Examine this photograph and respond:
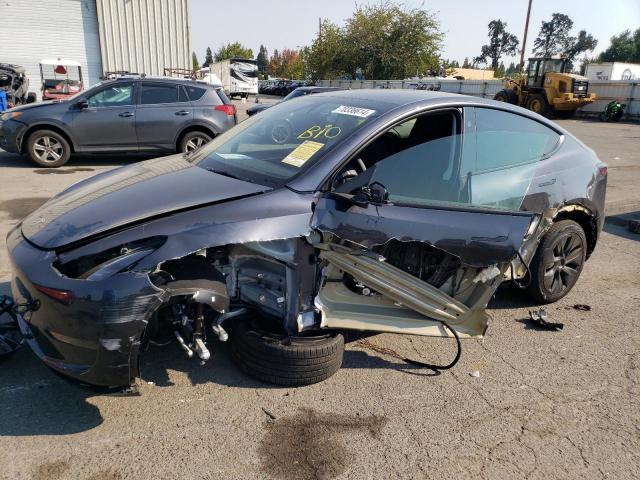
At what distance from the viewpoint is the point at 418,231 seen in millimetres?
2832

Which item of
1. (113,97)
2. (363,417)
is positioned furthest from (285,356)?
(113,97)

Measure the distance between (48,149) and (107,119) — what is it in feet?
3.98

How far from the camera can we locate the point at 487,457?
7.97ft

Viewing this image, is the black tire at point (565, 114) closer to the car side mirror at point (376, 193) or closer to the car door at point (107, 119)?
the car door at point (107, 119)

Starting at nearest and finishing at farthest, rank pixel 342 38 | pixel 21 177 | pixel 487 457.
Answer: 1. pixel 487 457
2. pixel 21 177
3. pixel 342 38

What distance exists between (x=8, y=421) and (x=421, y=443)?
2.13 m

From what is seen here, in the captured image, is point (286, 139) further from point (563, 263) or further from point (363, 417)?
point (563, 263)

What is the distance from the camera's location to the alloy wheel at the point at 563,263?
13.2ft

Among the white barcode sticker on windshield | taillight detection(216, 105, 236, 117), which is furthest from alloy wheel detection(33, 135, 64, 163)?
the white barcode sticker on windshield

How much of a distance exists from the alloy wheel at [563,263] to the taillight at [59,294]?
3.44m

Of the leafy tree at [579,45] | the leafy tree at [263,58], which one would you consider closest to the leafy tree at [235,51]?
the leafy tree at [263,58]

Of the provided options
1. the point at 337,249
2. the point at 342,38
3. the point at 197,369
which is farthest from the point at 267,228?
the point at 342,38

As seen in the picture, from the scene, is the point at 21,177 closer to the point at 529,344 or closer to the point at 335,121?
the point at 335,121

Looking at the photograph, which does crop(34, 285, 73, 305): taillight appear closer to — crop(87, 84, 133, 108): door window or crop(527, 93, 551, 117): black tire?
crop(87, 84, 133, 108): door window
